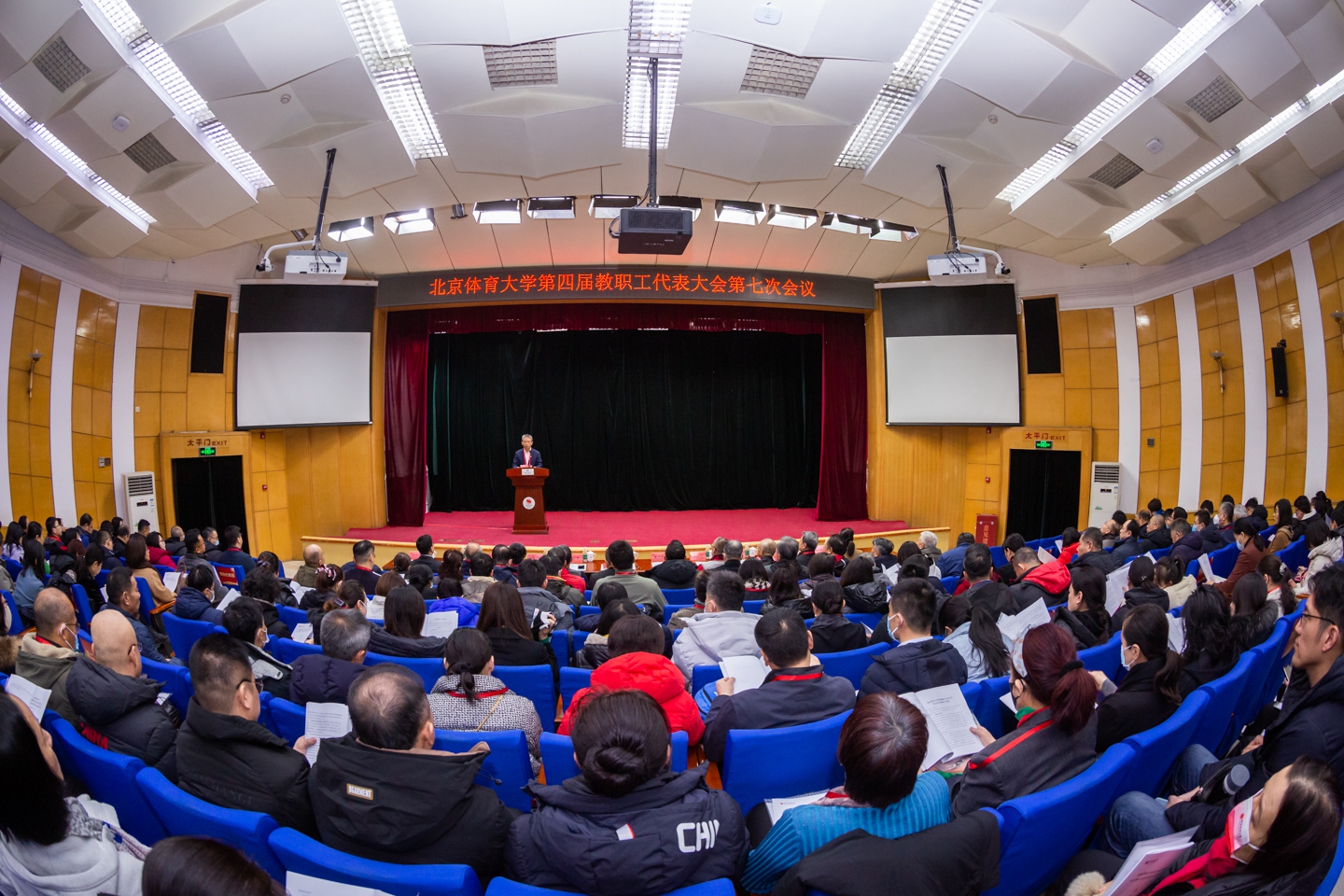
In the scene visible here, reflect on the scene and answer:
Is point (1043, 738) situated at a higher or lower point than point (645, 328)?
lower

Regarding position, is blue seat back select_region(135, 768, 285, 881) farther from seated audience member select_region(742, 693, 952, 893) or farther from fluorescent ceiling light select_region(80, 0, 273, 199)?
fluorescent ceiling light select_region(80, 0, 273, 199)

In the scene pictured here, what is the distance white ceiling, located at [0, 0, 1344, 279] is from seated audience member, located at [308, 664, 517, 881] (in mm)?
4857

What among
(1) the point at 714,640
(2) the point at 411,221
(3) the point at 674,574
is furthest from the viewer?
(2) the point at 411,221

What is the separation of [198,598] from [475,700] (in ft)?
8.46

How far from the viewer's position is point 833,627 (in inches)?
132

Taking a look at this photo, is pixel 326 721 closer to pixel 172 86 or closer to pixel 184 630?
pixel 184 630

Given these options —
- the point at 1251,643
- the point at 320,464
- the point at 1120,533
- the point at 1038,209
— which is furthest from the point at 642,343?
the point at 1251,643

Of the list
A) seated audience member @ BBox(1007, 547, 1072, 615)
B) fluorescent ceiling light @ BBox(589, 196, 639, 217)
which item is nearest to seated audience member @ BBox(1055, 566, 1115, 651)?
seated audience member @ BBox(1007, 547, 1072, 615)

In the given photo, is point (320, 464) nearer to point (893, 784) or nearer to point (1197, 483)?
point (893, 784)

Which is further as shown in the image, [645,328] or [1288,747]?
[645,328]

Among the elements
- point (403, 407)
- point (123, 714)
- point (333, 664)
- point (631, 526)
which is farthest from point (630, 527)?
point (123, 714)

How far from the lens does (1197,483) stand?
29.8 feet

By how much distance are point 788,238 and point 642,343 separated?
165 inches

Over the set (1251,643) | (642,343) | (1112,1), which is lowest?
(1251,643)
